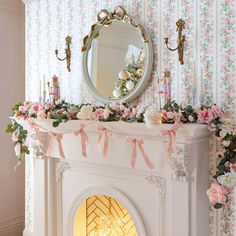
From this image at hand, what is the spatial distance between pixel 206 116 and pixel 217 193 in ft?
1.49

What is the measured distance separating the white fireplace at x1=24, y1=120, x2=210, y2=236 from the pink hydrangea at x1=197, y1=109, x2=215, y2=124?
0.06 m

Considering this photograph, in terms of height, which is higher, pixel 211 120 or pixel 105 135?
pixel 211 120

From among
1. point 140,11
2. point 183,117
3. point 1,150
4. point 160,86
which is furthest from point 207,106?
point 1,150

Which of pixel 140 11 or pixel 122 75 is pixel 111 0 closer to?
pixel 140 11

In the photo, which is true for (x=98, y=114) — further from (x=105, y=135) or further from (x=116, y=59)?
(x=116, y=59)

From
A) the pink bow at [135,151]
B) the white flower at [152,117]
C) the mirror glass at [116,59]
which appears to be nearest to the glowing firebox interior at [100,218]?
the pink bow at [135,151]

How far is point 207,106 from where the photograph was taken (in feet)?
6.59

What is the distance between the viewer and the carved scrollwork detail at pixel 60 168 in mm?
2676

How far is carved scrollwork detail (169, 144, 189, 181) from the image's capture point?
74.5 inches

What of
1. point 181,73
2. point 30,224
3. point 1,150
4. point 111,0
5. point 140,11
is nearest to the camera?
point 181,73

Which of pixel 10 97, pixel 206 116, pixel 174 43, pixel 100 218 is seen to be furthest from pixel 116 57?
pixel 10 97

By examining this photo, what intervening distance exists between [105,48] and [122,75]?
0.97ft

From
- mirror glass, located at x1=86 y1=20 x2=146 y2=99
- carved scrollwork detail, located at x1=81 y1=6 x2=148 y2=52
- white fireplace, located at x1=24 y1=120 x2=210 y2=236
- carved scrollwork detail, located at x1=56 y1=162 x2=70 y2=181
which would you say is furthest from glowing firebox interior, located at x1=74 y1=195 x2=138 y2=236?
carved scrollwork detail, located at x1=81 y1=6 x2=148 y2=52

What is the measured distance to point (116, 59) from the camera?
2410 millimetres
